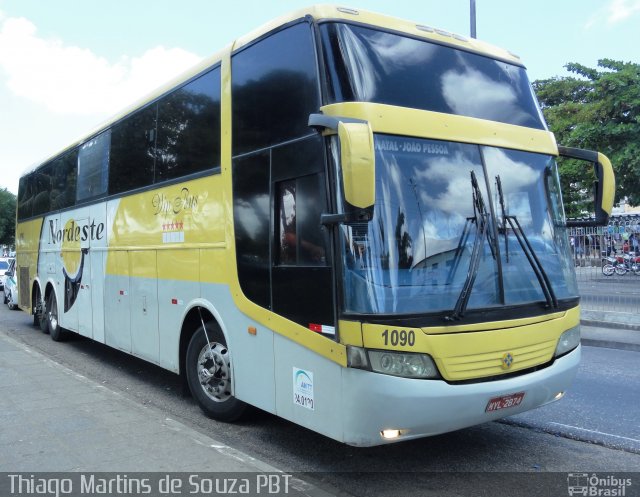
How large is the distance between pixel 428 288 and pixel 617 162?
18.3 m

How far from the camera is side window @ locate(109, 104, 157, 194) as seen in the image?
7.46m

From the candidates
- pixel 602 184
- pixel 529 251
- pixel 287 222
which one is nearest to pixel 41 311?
pixel 287 222

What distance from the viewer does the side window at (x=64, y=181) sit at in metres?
10.5

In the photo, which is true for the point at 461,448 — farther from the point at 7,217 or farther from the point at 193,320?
the point at 7,217

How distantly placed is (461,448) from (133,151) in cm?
559

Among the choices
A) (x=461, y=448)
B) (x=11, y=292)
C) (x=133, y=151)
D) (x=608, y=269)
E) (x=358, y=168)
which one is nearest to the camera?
(x=358, y=168)

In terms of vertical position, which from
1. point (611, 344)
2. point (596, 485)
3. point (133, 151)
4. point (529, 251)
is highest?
point (133, 151)

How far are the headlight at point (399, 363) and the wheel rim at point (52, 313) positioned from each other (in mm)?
9313

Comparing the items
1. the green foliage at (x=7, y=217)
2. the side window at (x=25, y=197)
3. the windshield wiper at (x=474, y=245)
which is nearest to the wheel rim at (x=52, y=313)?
the side window at (x=25, y=197)

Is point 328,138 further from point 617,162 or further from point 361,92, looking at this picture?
point 617,162

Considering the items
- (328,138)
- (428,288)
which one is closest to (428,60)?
(328,138)

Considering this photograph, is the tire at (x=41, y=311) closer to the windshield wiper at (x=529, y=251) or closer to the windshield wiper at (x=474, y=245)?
the windshield wiper at (x=474, y=245)

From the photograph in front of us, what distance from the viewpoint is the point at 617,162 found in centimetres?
1969

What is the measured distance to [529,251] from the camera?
15.5 ft
